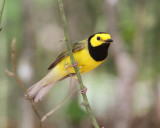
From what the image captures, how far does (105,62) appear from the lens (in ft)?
25.0

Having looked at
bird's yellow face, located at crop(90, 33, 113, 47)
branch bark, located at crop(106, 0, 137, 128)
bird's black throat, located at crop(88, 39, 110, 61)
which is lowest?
branch bark, located at crop(106, 0, 137, 128)

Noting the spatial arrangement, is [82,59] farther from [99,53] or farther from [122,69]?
[122,69]

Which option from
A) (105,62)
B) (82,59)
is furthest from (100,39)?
(105,62)

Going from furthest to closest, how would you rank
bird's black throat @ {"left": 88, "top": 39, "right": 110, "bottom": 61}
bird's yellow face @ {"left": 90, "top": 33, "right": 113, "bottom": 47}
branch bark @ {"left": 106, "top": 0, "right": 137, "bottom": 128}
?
branch bark @ {"left": 106, "top": 0, "right": 137, "bottom": 128} → bird's black throat @ {"left": 88, "top": 39, "right": 110, "bottom": 61} → bird's yellow face @ {"left": 90, "top": 33, "right": 113, "bottom": 47}

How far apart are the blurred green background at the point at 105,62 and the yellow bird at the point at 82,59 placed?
1300 mm

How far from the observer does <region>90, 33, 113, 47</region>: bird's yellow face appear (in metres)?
3.19

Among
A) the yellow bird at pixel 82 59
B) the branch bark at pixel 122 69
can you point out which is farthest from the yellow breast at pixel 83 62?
the branch bark at pixel 122 69

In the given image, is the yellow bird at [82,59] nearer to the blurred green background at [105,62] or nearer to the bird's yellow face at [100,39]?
the bird's yellow face at [100,39]

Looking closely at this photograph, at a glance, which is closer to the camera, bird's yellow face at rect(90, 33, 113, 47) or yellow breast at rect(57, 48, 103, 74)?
bird's yellow face at rect(90, 33, 113, 47)

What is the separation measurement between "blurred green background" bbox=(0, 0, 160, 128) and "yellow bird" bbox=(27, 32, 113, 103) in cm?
130

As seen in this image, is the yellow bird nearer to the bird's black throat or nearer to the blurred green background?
the bird's black throat

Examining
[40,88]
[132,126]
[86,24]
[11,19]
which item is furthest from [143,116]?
[40,88]

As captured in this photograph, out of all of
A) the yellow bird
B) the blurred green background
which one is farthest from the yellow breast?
the blurred green background

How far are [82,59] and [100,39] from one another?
0.29 meters
